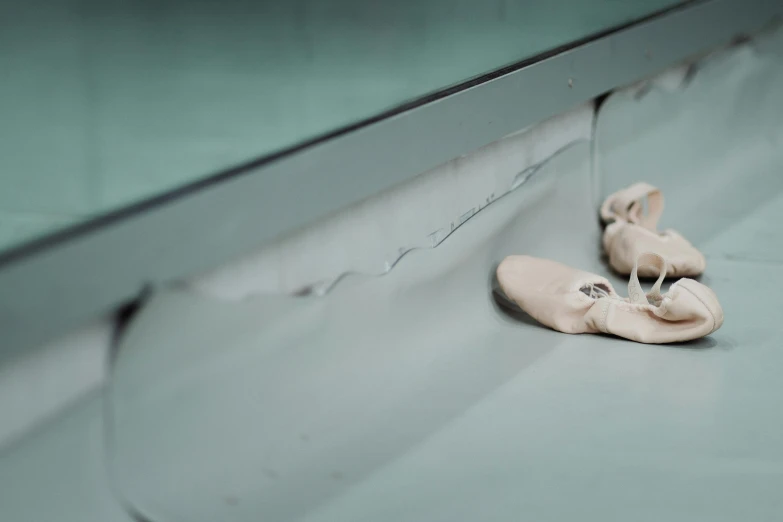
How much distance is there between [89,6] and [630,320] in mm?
928

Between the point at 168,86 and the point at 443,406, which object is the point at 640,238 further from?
the point at 168,86

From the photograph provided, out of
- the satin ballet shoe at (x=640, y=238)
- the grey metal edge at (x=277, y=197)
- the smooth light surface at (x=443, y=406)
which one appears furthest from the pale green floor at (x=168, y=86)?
the satin ballet shoe at (x=640, y=238)

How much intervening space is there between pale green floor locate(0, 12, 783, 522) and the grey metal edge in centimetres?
7

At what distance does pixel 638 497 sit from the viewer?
43.5 inches

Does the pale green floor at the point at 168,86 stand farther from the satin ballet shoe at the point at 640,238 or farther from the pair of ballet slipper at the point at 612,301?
the satin ballet shoe at the point at 640,238

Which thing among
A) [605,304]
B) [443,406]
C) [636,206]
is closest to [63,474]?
[443,406]

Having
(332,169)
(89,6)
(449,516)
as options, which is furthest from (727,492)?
(89,6)

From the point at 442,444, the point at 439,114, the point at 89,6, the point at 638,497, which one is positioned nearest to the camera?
the point at 89,6

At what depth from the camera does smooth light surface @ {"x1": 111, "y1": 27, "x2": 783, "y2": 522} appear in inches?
42.1

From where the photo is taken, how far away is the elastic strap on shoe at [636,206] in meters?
1.94

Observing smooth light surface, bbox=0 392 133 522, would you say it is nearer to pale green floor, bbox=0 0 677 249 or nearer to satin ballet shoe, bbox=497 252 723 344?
pale green floor, bbox=0 0 677 249

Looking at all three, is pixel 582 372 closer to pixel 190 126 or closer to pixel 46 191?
pixel 190 126

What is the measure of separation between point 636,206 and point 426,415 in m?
0.85

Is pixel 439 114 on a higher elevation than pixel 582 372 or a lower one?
higher
